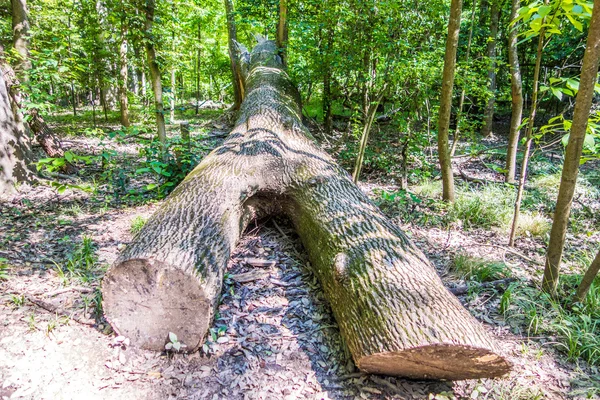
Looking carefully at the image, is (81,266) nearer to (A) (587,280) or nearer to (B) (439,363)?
(B) (439,363)

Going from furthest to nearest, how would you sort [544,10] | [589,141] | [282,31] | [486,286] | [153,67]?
[282,31], [153,67], [486,286], [589,141], [544,10]

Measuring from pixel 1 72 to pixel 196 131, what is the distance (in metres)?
4.31

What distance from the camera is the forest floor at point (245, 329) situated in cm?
196

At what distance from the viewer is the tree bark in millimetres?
2291

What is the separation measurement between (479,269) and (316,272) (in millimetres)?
1561

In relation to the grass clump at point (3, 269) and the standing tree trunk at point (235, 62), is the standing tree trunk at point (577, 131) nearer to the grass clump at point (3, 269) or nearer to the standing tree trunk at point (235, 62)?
the grass clump at point (3, 269)

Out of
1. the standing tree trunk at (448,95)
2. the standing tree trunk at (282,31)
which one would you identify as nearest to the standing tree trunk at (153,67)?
the standing tree trunk at (282,31)

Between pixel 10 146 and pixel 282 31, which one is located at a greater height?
pixel 282 31

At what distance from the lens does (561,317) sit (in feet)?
7.89

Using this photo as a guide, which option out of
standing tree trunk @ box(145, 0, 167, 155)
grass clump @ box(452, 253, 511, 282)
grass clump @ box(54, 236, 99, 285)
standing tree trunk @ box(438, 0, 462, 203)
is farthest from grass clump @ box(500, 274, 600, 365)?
standing tree trunk @ box(145, 0, 167, 155)

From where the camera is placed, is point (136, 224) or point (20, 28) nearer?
point (136, 224)

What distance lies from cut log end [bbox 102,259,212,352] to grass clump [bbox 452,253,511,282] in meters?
2.35

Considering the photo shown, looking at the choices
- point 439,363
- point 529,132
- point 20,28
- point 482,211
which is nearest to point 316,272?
point 439,363

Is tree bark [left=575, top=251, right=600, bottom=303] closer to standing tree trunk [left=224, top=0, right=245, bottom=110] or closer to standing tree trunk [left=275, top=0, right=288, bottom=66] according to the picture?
standing tree trunk [left=275, top=0, right=288, bottom=66]
